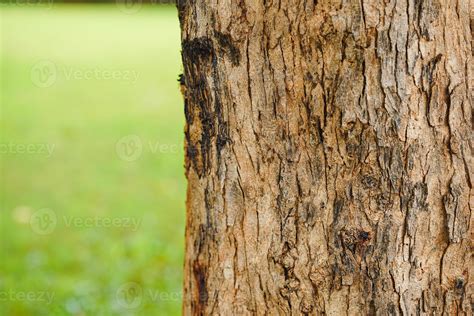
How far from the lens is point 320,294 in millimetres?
2135

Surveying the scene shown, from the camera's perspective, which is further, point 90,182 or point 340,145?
point 90,182

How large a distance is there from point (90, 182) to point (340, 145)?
18.0ft

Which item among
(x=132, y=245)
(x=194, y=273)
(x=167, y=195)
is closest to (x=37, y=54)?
(x=167, y=195)

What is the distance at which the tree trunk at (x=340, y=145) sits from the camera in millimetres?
1952

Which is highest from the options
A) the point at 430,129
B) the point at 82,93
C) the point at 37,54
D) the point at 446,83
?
the point at 37,54

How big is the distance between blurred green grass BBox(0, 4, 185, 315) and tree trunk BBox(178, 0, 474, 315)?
2.91 metres

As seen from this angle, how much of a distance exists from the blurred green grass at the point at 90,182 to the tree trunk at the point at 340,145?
2.91 metres

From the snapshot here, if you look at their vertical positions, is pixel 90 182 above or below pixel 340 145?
above

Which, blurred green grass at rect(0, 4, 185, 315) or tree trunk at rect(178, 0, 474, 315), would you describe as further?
blurred green grass at rect(0, 4, 185, 315)

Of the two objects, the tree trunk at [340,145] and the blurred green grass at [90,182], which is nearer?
the tree trunk at [340,145]

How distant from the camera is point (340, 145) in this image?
2.02 meters

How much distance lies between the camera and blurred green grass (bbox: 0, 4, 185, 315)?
509 cm

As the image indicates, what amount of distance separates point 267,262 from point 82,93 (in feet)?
31.1

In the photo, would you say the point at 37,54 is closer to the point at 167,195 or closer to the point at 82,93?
the point at 82,93
